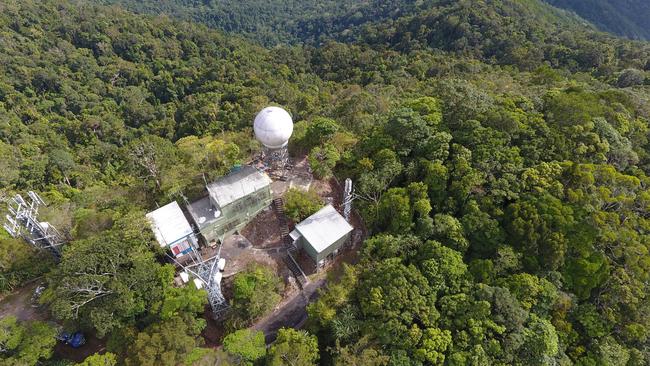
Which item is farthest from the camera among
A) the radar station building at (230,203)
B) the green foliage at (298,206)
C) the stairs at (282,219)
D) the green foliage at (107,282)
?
the stairs at (282,219)

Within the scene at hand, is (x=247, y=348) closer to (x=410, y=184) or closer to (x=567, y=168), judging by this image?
(x=410, y=184)

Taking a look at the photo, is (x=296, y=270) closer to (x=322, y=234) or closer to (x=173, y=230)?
(x=322, y=234)

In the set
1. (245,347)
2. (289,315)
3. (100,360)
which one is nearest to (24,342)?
(100,360)

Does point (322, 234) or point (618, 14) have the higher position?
point (618, 14)

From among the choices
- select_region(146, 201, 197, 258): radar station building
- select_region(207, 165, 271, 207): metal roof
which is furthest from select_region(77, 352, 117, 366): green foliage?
select_region(207, 165, 271, 207): metal roof

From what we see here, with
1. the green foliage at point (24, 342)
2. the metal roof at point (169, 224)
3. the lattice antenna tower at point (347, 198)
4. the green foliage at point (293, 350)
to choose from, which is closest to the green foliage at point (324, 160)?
the lattice antenna tower at point (347, 198)

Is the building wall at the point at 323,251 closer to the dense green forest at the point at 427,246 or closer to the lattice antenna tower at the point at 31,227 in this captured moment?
the dense green forest at the point at 427,246

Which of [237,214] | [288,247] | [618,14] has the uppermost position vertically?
[618,14]
